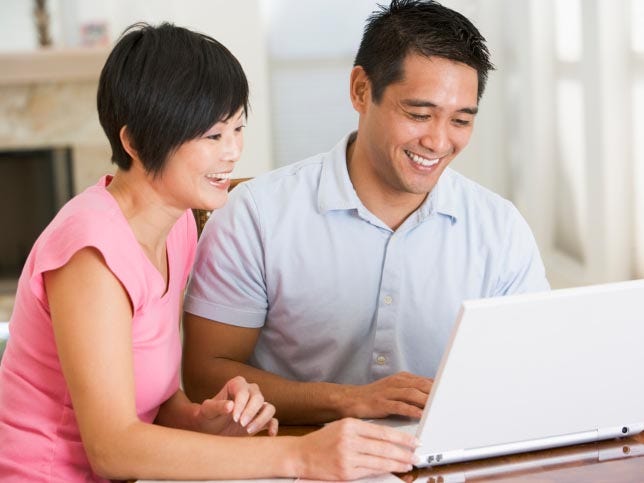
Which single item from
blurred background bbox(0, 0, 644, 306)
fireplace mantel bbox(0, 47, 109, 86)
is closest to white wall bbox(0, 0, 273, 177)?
blurred background bbox(0, 0, 644, 306)

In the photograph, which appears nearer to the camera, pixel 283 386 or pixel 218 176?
pixel 218 176

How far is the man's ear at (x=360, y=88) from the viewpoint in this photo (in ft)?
6.05

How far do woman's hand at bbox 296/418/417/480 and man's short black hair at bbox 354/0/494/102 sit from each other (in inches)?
28.8

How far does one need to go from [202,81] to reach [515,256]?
0.69 meters

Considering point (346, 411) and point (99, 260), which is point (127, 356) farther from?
point (346, 411)

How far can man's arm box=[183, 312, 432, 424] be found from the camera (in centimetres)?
145

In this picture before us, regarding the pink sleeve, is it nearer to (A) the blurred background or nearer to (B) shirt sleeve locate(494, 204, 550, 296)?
(B) shirt sleeve locate(494, 204, 550, 296)

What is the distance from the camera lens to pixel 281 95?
4785mm

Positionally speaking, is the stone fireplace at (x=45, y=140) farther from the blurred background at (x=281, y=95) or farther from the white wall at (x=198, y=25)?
the white wall at (x=198, y=25)

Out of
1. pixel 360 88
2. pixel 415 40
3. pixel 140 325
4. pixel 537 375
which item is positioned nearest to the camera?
→ pixel 537 375

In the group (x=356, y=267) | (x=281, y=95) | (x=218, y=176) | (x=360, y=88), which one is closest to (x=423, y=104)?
(x=360, y=88)

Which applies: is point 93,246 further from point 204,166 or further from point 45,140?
point 45,140

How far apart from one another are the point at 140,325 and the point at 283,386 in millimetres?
305

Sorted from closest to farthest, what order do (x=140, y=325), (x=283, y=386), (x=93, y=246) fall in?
1. (x=93, y=246)
2. (x=140, y=325)
3. (x=283, y=386)
